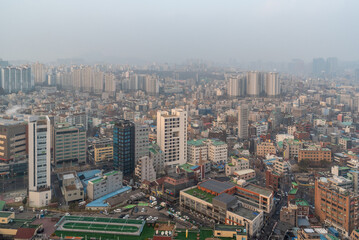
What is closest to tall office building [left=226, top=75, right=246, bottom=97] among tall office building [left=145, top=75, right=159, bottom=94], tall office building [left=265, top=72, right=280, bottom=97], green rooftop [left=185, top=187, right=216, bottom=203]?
tall office building [left=265, top=72, right=280, bottom=97]

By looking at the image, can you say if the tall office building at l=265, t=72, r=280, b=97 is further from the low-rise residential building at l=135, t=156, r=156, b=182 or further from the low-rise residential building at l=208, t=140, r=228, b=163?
the low-rise residential building at l=135, t=156, r=156, b=182

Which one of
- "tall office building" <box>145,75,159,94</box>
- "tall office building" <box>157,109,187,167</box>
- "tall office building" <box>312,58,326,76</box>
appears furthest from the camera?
"tall office building" <box>312,58,326,76</box>

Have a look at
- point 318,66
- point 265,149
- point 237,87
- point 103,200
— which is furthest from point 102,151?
point 318,66

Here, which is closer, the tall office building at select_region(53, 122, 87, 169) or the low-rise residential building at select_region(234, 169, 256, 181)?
the low-rise residential building at select_region(234, 169, 256, 181)

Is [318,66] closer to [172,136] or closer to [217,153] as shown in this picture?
[217,153]

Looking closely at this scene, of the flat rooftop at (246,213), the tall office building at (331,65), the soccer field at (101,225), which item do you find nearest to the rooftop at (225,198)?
the flat rooftop at (246,213)
